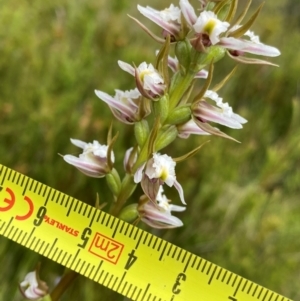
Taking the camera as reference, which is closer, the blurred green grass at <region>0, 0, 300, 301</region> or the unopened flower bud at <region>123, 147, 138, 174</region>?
the unopened flower bud at <region>123, 147, 138, 174</region>

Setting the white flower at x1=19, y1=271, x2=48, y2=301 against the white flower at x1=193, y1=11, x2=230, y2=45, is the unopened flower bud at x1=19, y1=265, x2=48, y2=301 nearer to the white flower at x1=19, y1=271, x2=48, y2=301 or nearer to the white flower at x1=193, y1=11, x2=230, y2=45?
the white flower at x1=19, y1=271, x2=48, y2=301

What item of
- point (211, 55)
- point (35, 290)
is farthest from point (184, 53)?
point (35, 290)

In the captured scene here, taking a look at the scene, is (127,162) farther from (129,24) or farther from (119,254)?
(129,24)

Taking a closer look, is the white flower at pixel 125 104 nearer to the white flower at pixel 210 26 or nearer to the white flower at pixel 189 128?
the white flower at pixel 189 128

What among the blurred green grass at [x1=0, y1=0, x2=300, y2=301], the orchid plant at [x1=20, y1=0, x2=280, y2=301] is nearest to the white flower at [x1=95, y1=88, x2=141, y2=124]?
the orchid plant at [x1=20, y1=0, x2=280, y2=301]

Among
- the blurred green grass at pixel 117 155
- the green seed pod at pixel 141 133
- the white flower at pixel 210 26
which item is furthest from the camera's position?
the blurred green grass at pixel 117 155

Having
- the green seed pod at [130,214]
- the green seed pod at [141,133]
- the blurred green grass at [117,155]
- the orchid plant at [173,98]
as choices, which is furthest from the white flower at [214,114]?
the blurred green grass at [117,155]

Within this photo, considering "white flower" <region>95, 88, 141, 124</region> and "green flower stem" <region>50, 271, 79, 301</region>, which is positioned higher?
"white flower" <region>95, 88, 141, 124</region>
